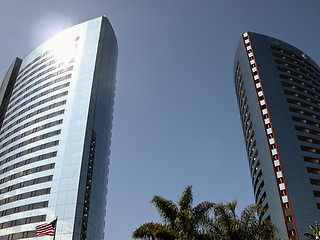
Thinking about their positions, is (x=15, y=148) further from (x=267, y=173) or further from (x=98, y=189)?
(x=267, y=173)

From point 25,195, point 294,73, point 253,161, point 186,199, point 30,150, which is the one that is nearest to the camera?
point 186,199

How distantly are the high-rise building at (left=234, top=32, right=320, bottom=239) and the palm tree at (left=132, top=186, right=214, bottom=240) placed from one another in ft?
202

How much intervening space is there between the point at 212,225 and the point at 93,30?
11013 centimetres

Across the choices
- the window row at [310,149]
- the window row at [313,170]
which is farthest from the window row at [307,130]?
the window row at [313,170]

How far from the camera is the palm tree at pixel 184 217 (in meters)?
30.0

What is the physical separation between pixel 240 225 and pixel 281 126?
7890 centimetres

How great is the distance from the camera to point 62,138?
9944 centimetres

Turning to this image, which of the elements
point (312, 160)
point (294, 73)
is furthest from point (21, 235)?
point (294, 73)

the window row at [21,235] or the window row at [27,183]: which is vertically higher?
the window row at [27,183]

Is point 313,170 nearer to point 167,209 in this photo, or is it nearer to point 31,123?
point 167,209

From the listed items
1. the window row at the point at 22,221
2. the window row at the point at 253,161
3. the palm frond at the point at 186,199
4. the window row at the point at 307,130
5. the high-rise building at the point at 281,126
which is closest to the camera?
the palm frond at the point at 186,199

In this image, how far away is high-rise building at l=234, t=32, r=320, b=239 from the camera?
88.6 m

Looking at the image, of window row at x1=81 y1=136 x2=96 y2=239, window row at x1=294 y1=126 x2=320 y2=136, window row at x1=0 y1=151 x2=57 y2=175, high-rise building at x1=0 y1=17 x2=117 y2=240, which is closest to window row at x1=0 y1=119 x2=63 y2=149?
high-rise building at x1=0 y1=17 x2=117 y2=240

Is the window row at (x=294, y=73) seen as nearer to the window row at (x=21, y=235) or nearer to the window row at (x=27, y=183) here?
the window row at (x=27, y=183)
